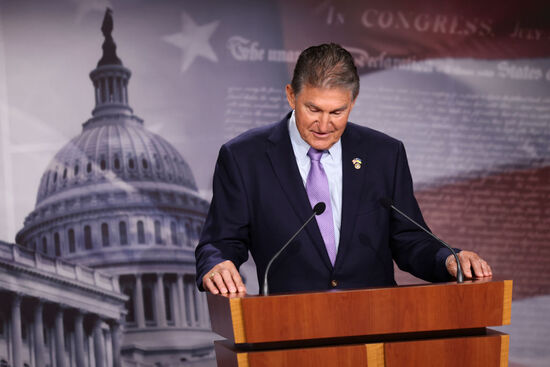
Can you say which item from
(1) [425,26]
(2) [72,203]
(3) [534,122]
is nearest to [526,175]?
(3) [534,122]

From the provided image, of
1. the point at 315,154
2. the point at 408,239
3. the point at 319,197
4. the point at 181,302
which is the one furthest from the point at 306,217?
the point at 181,302

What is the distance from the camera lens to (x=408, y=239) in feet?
7.03

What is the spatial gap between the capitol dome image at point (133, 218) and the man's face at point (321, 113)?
8.83 ft

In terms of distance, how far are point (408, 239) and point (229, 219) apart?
21.5 inches

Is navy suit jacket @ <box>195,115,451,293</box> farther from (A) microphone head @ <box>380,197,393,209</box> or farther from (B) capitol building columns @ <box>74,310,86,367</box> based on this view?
(B) capitol building columns @ <box>74,310,86,367</box>

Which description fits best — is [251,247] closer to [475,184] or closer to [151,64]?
[151,64]

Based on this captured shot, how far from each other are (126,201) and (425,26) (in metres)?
2.44

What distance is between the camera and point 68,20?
4.67 metres

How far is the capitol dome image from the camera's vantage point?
463cm

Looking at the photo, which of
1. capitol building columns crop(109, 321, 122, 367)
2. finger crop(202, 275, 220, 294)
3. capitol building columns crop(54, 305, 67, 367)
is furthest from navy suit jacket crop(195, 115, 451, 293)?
capitol building columns crop(54, 305, 67, 367)

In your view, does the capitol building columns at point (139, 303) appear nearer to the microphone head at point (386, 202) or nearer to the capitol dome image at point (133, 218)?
the capitol dome image at point (133, 218)

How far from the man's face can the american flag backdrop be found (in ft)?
8.64

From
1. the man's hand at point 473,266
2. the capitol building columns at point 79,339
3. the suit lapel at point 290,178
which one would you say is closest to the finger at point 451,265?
the man's hand at point 473,266

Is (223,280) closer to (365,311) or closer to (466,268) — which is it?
(365,311)
